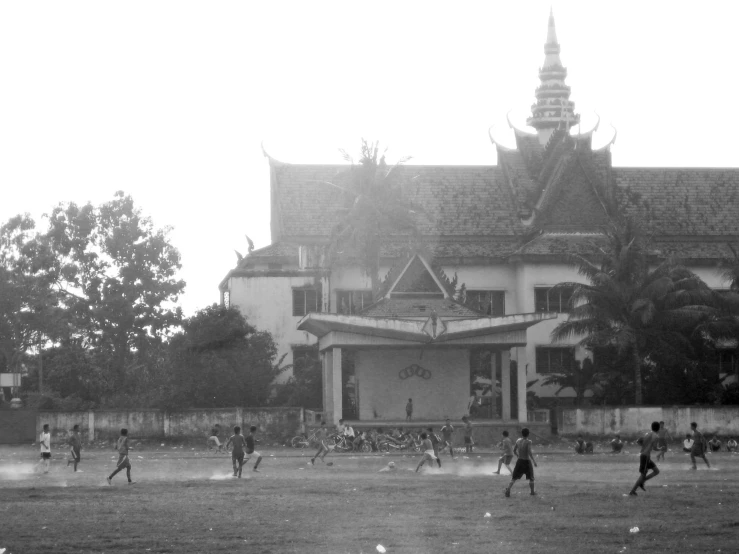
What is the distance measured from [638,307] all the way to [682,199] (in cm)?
1579

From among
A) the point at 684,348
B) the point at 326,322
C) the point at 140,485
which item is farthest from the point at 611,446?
the point at 140,485

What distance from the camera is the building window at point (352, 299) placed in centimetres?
5850

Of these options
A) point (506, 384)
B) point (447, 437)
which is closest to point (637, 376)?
point (506, 384)

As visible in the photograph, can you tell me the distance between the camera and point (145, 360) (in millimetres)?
62094

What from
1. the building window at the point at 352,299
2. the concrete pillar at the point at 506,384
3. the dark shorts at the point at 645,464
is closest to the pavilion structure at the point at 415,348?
the concrete pillar at the point at 506,384

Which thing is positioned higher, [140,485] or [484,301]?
[484,301]

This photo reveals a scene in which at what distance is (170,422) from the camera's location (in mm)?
47844

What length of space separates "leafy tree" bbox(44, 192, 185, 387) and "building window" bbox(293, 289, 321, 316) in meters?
7.77

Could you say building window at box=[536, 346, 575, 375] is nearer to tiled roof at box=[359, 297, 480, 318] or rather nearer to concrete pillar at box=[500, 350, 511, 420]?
concrete pillar at box=[500, 350, 511, 420]

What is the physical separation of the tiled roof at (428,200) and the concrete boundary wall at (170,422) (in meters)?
Answer: 13.9

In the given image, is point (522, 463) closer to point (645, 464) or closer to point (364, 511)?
point (645, 464)

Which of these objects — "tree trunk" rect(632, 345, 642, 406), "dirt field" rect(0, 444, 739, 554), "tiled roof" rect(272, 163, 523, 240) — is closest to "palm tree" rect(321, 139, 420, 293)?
"tiled roof" rect(272, 163, 523, 240)

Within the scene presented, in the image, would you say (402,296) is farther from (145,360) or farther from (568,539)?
(568,539)

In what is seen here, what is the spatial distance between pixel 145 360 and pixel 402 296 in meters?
16.6
